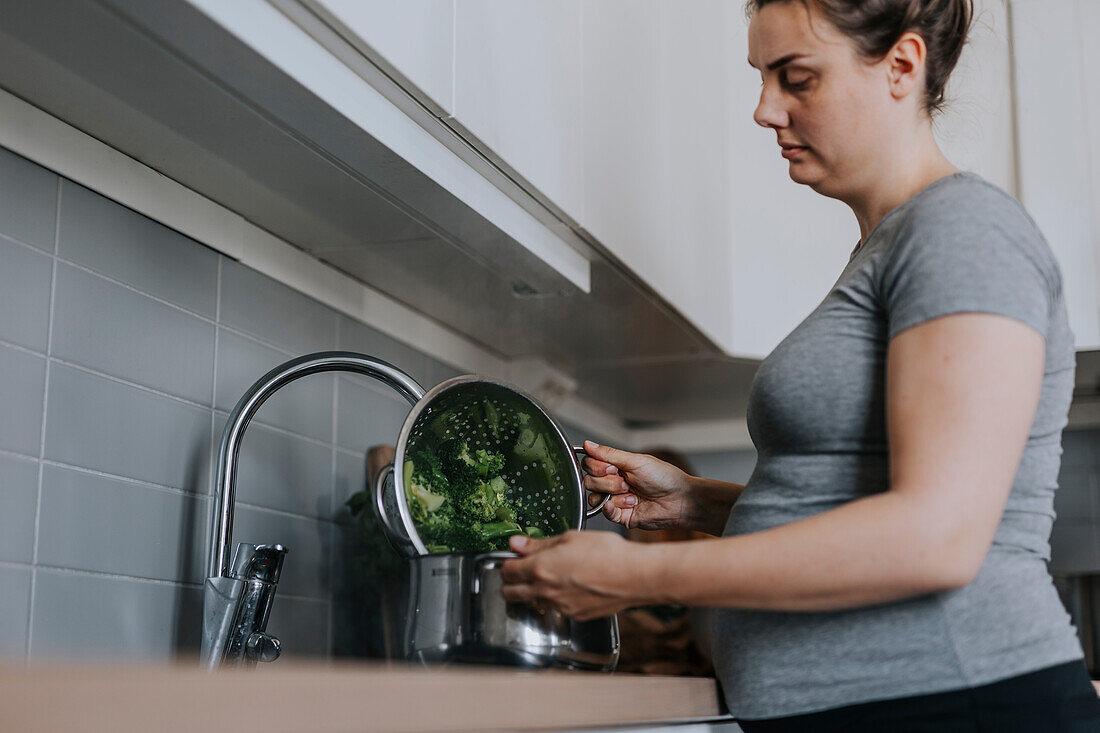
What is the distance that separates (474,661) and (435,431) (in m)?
0.23

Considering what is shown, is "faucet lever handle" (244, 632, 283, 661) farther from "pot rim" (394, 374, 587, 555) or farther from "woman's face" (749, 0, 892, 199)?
"woman's face" (749, 0, 892, 199)

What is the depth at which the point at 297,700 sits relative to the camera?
54cm

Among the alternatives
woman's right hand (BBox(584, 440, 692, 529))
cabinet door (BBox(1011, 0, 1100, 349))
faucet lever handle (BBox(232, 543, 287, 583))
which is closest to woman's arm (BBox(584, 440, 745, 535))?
woman's right hand (BBox(584, 440, 692, 529))

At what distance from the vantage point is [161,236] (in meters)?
1.19

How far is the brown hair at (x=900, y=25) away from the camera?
852 millimetres

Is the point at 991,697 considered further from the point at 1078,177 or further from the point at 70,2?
the point at 1078,177

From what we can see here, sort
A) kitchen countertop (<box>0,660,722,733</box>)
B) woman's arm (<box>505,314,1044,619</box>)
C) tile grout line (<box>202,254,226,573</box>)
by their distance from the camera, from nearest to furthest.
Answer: kitchen countertop (<box>0,660,722,733</box>) < woman's arm (<box>505,314,1044,619</box>) < tile grout line (<box>202,254,226,573</box>)

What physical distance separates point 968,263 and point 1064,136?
1465 mm

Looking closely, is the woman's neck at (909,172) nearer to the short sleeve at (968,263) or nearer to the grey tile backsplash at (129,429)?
the short sleeve at (968,263)

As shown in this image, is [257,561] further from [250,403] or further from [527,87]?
[527,87]

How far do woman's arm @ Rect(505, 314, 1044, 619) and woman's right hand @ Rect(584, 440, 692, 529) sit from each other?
1.26 feet

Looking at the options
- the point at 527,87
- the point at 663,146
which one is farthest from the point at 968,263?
the point at 663,146

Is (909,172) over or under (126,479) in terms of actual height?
over

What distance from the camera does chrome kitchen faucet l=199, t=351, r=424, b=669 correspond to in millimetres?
1081
